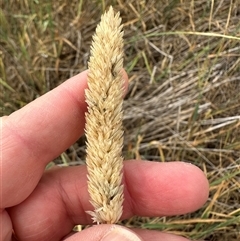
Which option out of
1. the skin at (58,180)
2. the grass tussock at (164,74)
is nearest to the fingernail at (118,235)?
the skin at (58,180)

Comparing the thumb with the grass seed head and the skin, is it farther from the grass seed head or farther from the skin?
the skin

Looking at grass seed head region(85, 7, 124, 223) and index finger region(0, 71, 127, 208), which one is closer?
grass seed head region(85, 7, 124, 223)

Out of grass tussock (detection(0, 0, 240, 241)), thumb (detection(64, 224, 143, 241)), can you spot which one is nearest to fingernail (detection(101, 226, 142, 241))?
thumb (detection(64, 224, 143, 241))

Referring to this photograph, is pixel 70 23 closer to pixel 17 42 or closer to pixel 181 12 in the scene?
pixel 17 42

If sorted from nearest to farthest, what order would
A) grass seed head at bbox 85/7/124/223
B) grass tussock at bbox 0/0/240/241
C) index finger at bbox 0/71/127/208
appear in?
grass seed head at bbox 85/7/124/223 < index finger at bbox 0/71/127/208 < grass tussock at bbox 0/0/240/241

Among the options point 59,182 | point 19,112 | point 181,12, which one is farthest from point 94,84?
point 181,12

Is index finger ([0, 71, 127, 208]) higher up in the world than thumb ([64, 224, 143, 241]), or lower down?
higher up
